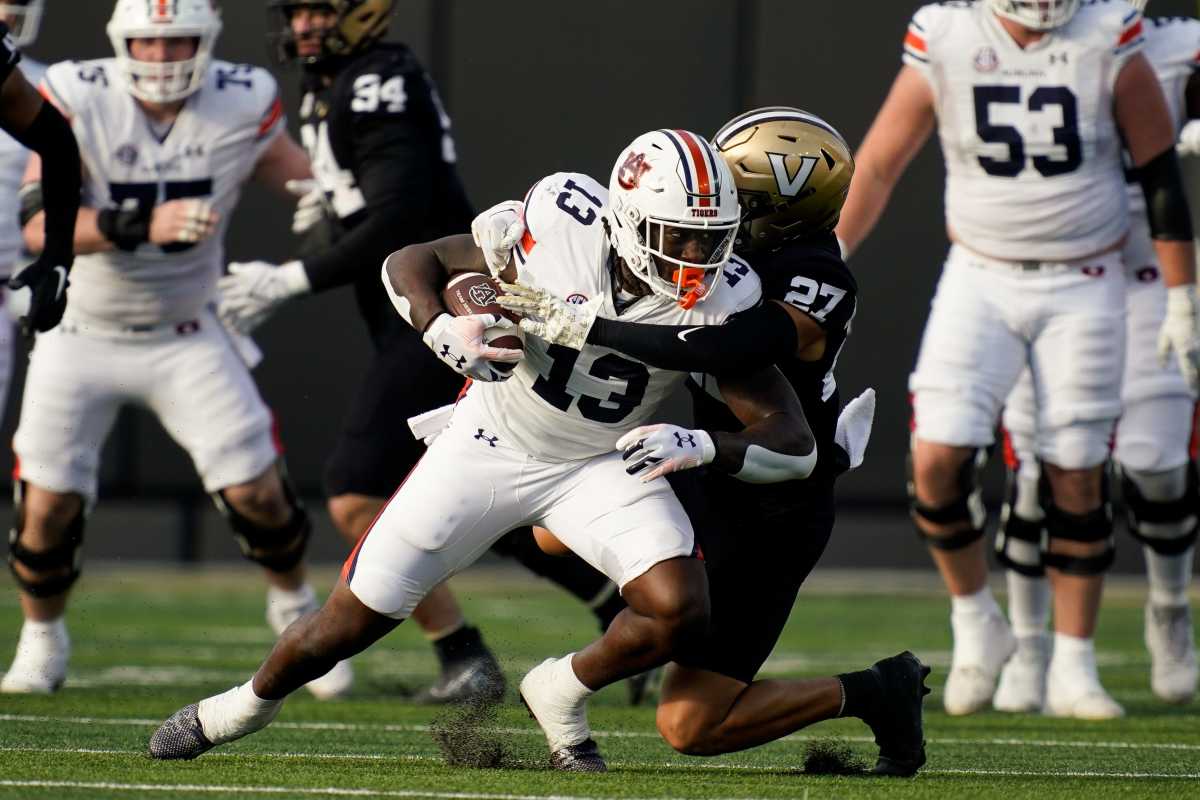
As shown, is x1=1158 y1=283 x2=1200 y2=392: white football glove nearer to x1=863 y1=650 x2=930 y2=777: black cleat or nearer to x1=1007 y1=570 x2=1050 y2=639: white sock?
x1=1007 y1=570 x2=1050 y2=639: white sock

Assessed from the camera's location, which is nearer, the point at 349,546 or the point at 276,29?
the point at 276,29

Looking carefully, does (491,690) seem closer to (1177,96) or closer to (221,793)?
(221,793)

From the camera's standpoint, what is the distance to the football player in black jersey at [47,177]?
15.4 feet

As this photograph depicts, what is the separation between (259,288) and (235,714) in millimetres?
1945

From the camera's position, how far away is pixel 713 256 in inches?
150

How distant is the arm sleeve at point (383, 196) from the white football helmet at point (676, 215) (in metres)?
1.81

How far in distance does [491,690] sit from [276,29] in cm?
243

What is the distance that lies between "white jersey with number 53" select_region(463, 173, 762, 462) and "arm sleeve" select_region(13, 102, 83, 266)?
135 centimetres

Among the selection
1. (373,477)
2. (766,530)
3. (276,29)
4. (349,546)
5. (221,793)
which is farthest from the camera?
(349,546)

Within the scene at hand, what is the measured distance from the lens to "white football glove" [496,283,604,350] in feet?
12.5

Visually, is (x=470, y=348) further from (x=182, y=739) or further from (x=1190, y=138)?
(x=1190, y=138)

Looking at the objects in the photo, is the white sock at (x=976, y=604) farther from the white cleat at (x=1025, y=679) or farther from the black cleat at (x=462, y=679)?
the black cleat at (x=462, y=679)

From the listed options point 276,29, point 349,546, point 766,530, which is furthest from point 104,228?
point 349,546

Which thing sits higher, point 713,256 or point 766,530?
point 713,256
